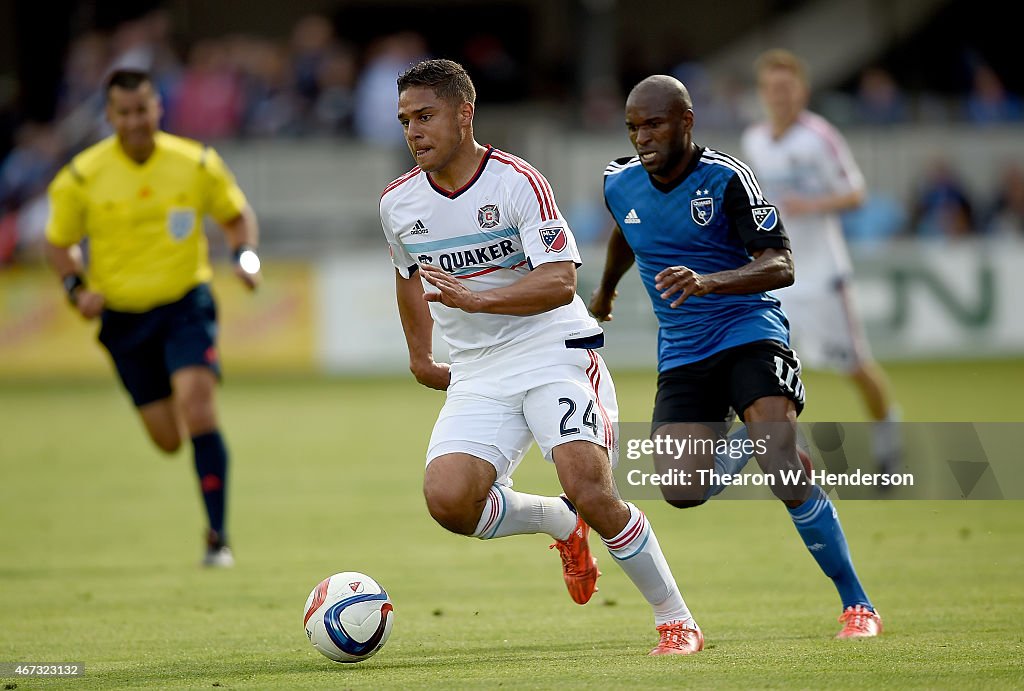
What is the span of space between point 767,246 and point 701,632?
157 cm

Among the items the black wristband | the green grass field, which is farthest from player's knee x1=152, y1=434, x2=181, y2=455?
the black wristband

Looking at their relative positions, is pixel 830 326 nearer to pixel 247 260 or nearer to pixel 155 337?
pixel 247 260

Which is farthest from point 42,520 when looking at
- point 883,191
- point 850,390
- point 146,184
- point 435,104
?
point 883,191

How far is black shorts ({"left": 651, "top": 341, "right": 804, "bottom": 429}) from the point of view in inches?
247

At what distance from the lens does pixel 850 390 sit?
1677 cm

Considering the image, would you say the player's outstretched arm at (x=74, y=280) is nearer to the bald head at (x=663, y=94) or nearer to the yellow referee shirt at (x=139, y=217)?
the yellow referee shirt at (x=139, y=217)

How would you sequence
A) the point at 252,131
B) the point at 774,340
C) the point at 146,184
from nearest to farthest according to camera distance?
the point at 774,340 → the point at 146,184 → the point at 252,131

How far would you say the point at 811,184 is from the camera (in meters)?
11.0

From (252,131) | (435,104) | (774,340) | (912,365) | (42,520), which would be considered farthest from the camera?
(252,131)

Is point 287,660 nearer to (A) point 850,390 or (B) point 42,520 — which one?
(B) point 42,520

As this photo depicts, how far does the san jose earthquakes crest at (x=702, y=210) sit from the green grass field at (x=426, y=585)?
5.60 ft

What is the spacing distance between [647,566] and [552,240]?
1.30 metres

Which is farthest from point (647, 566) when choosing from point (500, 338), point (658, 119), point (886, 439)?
point (886, 439)

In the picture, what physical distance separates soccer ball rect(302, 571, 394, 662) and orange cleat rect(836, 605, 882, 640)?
1.80 meters
